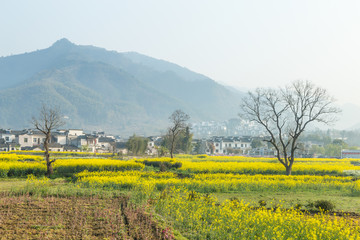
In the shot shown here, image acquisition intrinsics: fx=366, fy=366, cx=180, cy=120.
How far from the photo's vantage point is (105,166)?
36.0m

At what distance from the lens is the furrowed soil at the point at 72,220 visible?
11.5 metres

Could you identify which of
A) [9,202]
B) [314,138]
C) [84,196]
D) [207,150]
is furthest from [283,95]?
[314,138]

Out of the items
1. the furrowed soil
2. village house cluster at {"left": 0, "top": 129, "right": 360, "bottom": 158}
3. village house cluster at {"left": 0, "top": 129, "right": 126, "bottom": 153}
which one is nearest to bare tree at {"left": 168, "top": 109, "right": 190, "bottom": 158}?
village house cluster at {"left": 0, "top": 129, "right": 360, "bottom": 158}

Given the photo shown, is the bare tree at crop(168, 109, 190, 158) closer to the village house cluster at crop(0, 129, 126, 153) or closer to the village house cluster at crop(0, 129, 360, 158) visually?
the village house cluster at crop(0, 129, 360, 158)

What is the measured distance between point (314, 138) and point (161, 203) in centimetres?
19769

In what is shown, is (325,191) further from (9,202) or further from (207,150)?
(207,150)

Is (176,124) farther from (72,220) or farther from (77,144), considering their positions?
(77,144)

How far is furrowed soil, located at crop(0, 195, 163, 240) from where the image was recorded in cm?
1148

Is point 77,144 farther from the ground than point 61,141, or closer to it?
closer to it

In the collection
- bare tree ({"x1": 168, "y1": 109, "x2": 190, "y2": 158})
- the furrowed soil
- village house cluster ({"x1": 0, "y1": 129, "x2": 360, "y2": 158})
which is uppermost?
bare tree ({"x1": 168, "y1": 109, "x2": 190, "y2": 158})

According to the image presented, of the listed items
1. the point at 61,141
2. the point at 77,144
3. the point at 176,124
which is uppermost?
the point at 176,124

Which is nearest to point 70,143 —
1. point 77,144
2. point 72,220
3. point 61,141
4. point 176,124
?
point 61,141

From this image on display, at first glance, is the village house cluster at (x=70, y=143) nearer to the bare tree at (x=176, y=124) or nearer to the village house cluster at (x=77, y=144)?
the village house cluster at (x=77, y=144)

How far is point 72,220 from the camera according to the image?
13344 mm
